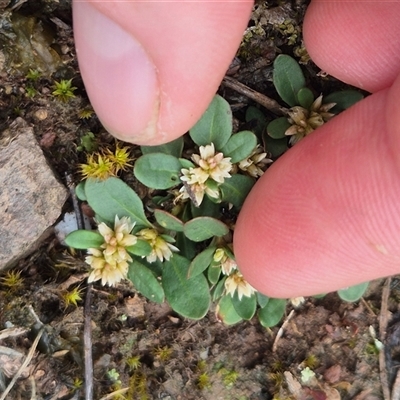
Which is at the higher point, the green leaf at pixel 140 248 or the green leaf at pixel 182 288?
the green leaf at pixel 140 248

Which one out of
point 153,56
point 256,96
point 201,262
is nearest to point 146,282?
point 201,262

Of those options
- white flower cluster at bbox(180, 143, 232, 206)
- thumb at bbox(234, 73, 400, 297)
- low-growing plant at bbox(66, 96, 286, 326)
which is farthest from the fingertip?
white flower cluster at bbox(180, 143, 232, 206)

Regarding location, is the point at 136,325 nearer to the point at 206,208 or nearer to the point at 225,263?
the point at 225,263

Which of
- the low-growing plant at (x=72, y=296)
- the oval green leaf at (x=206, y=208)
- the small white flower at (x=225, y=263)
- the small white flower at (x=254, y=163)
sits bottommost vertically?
the low-growing plant at (x=72, y=296)

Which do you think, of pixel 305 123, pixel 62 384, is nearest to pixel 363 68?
pixel 305 123

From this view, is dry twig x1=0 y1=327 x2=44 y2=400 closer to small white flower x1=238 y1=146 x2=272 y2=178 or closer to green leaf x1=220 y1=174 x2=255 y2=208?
green leaf x1=220 y1=174 x2=255 y2=208

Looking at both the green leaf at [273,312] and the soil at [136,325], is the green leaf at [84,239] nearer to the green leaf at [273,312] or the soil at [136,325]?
the soil at [136,325]

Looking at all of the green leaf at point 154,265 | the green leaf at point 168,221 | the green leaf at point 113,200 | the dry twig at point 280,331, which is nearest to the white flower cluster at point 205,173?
the green leaf at point 168,221
